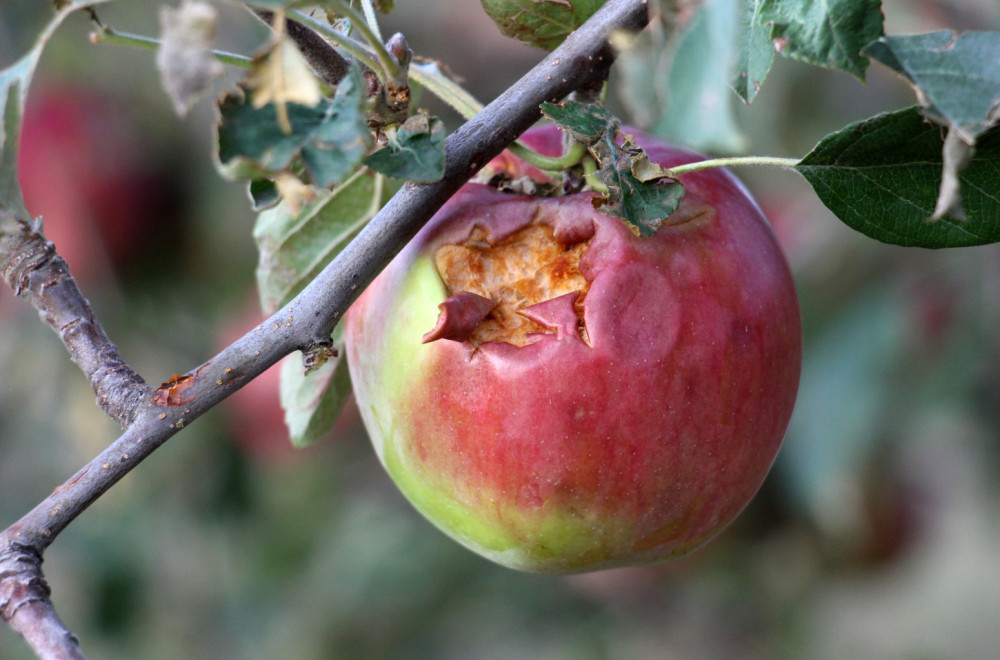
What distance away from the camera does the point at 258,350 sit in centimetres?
40

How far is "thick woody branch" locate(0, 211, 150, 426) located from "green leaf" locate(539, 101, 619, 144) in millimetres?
240

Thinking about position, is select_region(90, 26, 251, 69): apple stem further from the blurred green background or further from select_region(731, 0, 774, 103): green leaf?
the blurred green background

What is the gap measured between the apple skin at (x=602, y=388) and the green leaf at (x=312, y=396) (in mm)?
112

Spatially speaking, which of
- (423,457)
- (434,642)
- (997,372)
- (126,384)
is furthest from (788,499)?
(126,384)

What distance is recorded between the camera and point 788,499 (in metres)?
1.21

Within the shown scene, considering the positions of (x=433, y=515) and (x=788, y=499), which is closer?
(x=433, y=515)

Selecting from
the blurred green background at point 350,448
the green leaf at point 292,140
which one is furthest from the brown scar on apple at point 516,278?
the blurred green background at point 350,448

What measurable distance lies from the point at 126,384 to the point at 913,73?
1.21 feet

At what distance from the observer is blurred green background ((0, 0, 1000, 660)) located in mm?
1271

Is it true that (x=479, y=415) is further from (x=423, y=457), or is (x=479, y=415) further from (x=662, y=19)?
(x=662, y=19)

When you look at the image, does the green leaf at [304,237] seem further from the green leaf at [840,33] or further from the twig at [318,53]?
the green leaf at [840,33]

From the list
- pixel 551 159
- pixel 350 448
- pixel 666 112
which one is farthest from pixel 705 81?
pixel 350 448

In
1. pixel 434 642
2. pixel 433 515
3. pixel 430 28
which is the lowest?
pixel 434 642

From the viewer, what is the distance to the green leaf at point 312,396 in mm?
618
